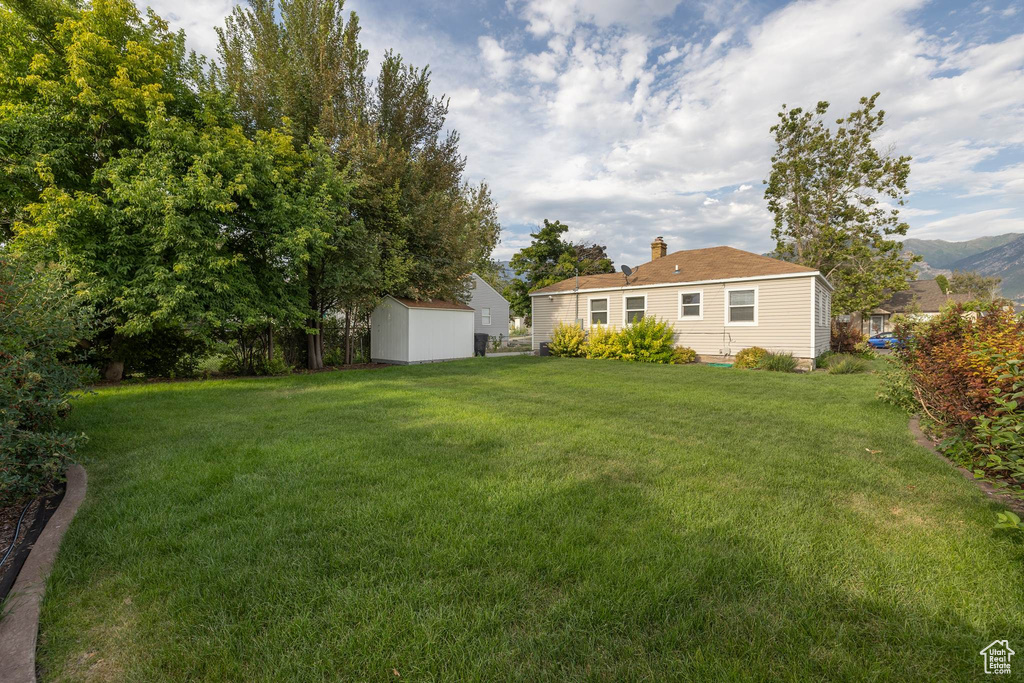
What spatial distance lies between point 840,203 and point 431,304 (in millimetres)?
22616

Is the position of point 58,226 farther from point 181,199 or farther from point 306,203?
point 306,203

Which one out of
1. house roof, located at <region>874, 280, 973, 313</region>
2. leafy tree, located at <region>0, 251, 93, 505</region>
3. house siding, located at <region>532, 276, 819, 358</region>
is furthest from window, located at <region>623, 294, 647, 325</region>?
house roof, located at <region>874, 280, 973, 313</region>

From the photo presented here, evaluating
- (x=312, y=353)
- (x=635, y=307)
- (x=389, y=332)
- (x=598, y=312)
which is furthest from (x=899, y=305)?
(x=312, y=353)

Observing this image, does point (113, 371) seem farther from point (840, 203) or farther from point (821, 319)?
point (840, 203)

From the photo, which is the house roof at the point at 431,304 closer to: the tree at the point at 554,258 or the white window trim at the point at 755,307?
the white window trim at the point at 755,307

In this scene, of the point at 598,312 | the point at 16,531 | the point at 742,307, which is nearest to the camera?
the point at 16,531

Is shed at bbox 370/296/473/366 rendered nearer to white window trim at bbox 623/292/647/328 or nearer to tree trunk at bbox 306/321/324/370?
tree trunk at bbox 306/321/324/370

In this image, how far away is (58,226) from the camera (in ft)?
24.3

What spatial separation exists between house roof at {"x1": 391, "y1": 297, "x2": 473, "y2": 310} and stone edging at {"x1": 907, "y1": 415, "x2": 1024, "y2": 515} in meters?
12.1

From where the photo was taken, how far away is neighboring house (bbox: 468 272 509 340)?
89.8 feet

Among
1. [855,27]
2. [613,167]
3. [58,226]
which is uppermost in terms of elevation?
[613,167]

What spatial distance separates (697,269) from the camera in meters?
14.9

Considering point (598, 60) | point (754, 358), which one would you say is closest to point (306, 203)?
point (598, 60)

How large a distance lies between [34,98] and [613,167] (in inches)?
648
